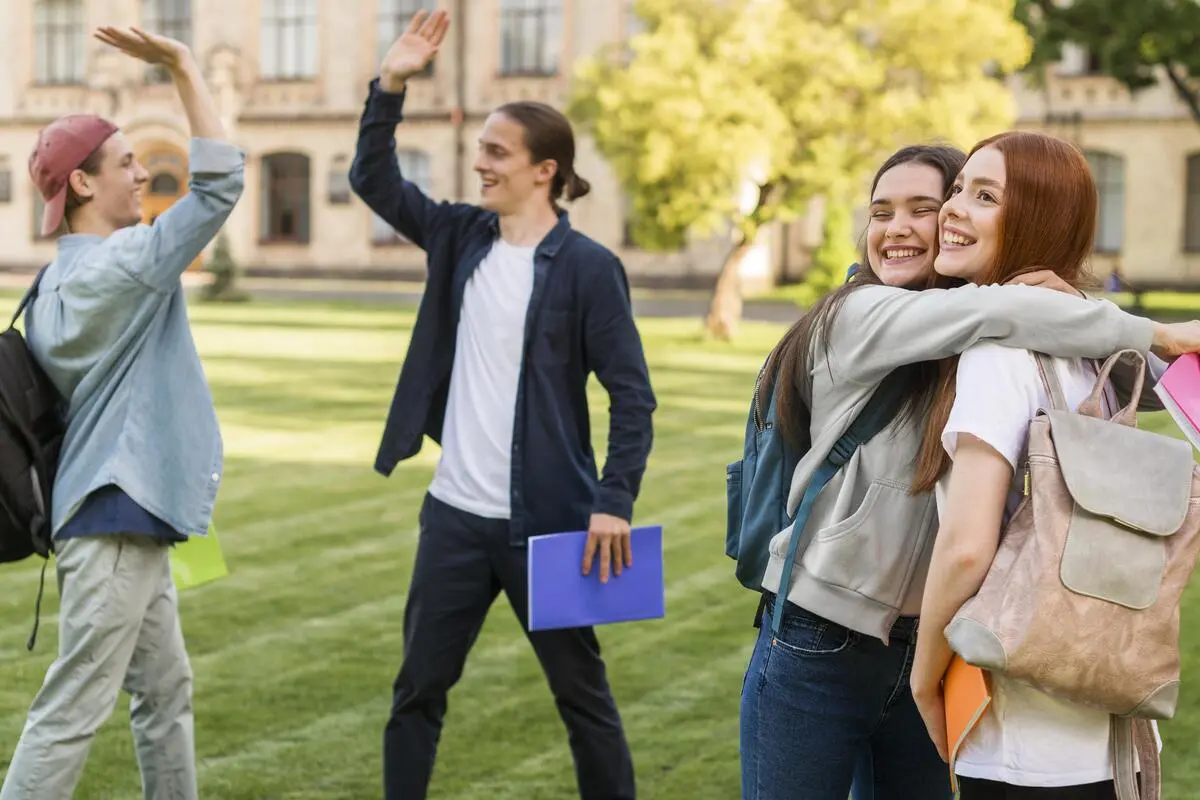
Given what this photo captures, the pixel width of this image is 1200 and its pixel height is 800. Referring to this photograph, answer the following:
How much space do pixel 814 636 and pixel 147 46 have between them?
2189mm

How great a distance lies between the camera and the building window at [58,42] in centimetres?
4681

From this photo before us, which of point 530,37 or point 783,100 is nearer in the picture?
point 783,100

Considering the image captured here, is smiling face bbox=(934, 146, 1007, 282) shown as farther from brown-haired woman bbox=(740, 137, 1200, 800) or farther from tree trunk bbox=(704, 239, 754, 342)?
tree trunk bbox=(704, 239, 754, 342)

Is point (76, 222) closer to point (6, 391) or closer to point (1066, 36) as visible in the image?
point (6, 391)

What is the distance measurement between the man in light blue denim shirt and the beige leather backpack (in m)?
2.21

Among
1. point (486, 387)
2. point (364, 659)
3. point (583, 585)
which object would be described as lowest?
point (364, 659)

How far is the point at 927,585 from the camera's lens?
101 inches

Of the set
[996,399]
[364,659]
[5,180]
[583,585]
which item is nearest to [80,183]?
[583,585]

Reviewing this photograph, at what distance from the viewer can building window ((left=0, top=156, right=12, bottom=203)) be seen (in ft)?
152

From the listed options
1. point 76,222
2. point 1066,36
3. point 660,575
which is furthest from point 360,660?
point 1066,36

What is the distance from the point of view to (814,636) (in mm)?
2850

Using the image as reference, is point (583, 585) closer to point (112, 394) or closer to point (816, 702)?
point (112, 394)

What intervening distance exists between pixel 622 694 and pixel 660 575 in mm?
2127

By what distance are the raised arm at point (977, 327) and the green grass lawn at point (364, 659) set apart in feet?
9.56
